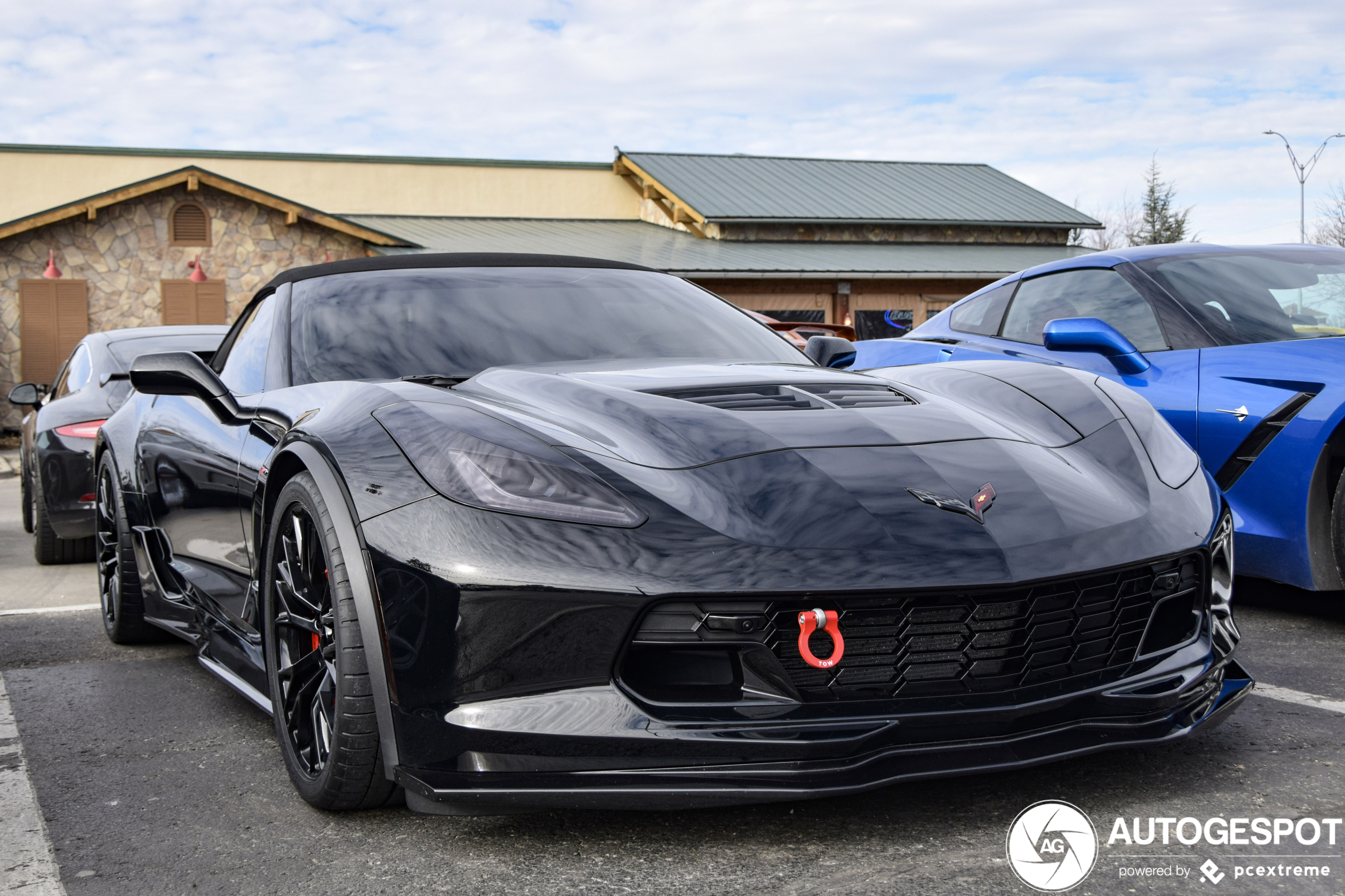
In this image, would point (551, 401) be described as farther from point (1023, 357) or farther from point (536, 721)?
point (1023, 357)

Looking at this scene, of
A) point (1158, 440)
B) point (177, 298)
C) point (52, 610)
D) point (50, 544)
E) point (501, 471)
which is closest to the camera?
point (501, 471)

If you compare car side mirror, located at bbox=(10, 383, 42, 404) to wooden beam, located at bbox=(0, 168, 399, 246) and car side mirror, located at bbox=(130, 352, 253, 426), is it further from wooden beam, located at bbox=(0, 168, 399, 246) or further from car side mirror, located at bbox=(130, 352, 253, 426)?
wooden beam, located at bbox=(0, 168, 399, 246)

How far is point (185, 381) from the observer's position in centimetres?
338

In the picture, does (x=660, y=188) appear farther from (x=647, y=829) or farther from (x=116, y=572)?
(x=647, y=829)

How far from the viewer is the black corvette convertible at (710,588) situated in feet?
7.03

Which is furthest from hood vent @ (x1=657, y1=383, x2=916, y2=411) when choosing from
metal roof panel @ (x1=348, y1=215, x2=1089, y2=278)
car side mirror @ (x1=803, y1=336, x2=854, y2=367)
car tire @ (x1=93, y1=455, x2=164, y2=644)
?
metal roof panel @ (x1=348, y1=215, x2=1089, y2=278)

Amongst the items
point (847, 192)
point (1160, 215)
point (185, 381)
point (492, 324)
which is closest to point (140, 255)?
point (847, 192)

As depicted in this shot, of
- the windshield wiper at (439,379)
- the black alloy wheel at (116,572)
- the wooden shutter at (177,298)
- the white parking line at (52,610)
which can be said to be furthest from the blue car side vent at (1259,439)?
the wooden shutter at (177,298)

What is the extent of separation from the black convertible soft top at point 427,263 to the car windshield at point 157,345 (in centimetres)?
307

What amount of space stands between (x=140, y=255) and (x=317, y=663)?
18682 millimetres

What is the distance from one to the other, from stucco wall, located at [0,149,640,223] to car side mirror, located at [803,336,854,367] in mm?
20458

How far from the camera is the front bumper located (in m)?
2.11

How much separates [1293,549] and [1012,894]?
242cm

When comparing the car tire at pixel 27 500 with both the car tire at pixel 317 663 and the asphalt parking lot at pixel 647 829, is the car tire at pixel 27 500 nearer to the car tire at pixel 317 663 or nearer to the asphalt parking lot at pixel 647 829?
the asphalt parking lot at pixel 647 829
